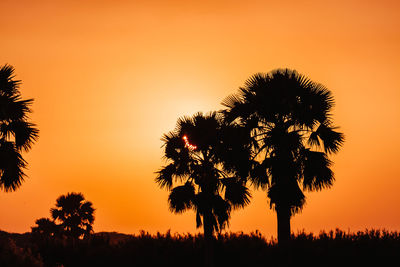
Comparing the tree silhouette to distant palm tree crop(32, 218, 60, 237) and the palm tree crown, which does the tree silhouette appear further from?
distant palm tree crop(32, 218, 60, 237)

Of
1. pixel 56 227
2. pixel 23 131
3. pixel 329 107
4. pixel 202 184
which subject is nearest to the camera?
pixel 23 131

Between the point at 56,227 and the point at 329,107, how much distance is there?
142ft

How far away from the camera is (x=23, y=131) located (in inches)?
1099

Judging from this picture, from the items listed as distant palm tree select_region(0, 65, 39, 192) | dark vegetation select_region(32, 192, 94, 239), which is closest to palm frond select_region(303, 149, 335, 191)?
distant palm tree select_region(0, 65, 39, 192)

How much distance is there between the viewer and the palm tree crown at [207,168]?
30.8 meters

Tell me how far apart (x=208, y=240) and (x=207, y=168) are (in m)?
4.15

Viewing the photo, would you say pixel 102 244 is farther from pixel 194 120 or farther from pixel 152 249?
pixel 194 120

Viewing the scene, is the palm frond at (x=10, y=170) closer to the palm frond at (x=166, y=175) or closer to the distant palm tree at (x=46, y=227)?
the palm frond at (x=166, y=175)

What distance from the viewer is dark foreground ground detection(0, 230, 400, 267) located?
2205 cm

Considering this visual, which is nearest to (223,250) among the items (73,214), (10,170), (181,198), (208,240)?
(208,240)

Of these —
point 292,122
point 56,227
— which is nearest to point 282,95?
point 292,122

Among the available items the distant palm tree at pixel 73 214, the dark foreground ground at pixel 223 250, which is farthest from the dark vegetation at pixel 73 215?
the dark foreground ground at pixel 223 250

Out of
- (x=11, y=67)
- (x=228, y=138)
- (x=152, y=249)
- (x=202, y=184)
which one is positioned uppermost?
(x=11, y=67)

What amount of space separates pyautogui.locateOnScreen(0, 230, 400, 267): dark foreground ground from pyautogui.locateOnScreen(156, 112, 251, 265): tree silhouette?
1.21m
